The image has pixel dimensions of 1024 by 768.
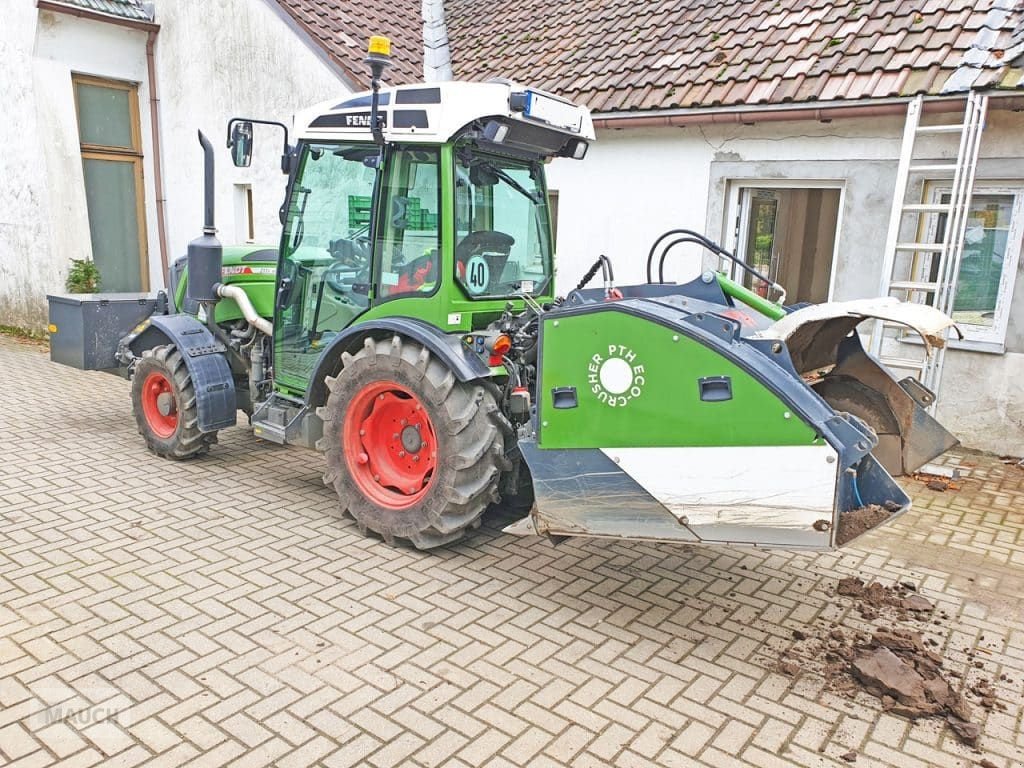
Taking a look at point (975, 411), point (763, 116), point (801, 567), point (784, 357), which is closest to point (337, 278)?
point (784, 357)

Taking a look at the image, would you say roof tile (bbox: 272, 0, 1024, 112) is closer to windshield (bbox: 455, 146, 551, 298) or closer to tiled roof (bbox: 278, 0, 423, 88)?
tiled roof (bbox: 278, 0, 423, 88)

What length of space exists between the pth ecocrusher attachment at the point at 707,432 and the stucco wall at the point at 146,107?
21.9 feet

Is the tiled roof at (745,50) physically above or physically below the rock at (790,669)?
above

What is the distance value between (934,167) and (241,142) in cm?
491

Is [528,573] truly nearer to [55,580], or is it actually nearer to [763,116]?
[55,580]

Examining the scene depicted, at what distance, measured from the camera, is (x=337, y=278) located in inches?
181

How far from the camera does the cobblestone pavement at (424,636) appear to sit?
8.82 feet

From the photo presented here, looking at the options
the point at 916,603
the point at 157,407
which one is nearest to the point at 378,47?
the point at 157,407

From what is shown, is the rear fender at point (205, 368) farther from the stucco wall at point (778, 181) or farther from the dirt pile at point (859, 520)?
the stucco wall at point (778, 181)

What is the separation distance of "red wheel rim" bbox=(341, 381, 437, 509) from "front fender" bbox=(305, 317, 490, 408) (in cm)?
31

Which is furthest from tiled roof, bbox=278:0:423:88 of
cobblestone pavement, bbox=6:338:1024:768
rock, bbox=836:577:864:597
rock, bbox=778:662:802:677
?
rock, bbox=778:662:802:677

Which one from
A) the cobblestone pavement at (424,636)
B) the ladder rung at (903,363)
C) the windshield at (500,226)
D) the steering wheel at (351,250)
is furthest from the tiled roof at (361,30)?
the ladder rung at (903,363)

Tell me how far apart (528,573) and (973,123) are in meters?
4.63

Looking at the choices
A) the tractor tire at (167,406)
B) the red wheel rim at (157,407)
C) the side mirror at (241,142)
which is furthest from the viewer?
the red wheel rim at (157,407)
